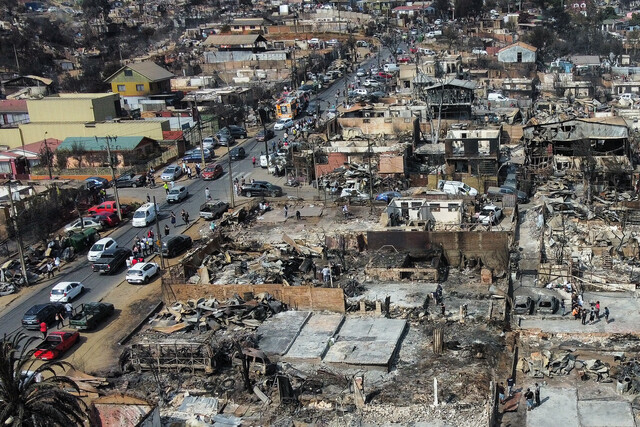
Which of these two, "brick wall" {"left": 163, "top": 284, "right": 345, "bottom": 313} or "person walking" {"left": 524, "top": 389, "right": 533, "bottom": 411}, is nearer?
"person walking" {"left": 524, "top": 389, "right": 533, "bottom": 411}

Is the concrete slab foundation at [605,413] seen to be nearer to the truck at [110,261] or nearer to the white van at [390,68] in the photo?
the truck at [110,261]

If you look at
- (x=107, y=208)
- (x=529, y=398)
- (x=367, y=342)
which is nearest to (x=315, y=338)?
(x=367, y=342)

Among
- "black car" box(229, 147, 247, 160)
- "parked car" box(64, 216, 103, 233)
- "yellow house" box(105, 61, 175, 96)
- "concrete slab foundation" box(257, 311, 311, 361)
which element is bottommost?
"concrete slab foundation" box(257, 311, 311, 361)

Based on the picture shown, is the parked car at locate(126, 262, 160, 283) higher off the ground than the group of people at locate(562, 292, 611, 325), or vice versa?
the parked car at locate(126, 262, 160, 283)

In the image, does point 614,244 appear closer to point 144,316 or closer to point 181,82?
point 144,316

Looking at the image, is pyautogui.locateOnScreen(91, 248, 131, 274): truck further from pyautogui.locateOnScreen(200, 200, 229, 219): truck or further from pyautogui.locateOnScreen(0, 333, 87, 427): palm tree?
pyautogui.locateOnScreen(0, 333, 87, 427): palm tree

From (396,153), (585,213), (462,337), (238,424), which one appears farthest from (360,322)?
(396,153)

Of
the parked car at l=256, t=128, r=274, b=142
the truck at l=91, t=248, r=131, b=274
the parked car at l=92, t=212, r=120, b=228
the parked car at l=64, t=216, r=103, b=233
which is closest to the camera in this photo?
the truck at l=91, t=248, r=131, b=274

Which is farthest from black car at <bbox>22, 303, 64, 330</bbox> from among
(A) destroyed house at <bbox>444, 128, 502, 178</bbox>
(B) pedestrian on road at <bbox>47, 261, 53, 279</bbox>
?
(A) destroyed house at <bbox>444, 128, 502, 178</bbox>
